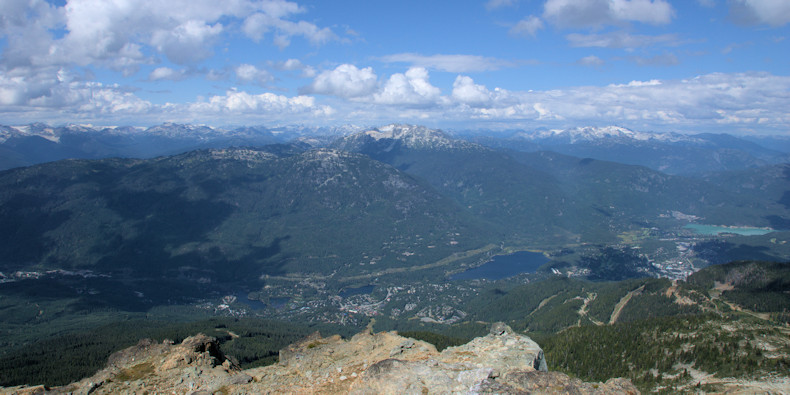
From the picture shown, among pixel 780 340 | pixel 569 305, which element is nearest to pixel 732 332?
pixel 780 340

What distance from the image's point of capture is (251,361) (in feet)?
361

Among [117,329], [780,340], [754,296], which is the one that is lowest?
[117,329]

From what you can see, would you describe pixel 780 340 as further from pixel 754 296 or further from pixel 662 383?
pixel 754 296

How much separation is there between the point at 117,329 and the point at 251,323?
161ft

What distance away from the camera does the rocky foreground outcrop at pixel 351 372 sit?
29.6 meters

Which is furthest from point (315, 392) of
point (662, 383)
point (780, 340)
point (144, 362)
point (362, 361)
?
point (780, 340)

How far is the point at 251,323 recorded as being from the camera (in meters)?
176

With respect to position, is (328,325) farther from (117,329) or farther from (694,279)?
(694,279)

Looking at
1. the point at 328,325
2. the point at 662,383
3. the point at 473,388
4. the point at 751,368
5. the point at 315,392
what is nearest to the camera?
the point at 473,388

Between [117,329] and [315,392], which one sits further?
[117,329]

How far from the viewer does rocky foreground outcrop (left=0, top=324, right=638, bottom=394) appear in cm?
2958

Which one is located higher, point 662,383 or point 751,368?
point 751,368

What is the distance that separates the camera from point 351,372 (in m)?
35.8

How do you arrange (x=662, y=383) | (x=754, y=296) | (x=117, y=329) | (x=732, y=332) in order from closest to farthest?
(x=662, y=383) → (x=732, y=332) → (x=754, y=296) → (x=117, y=329)
